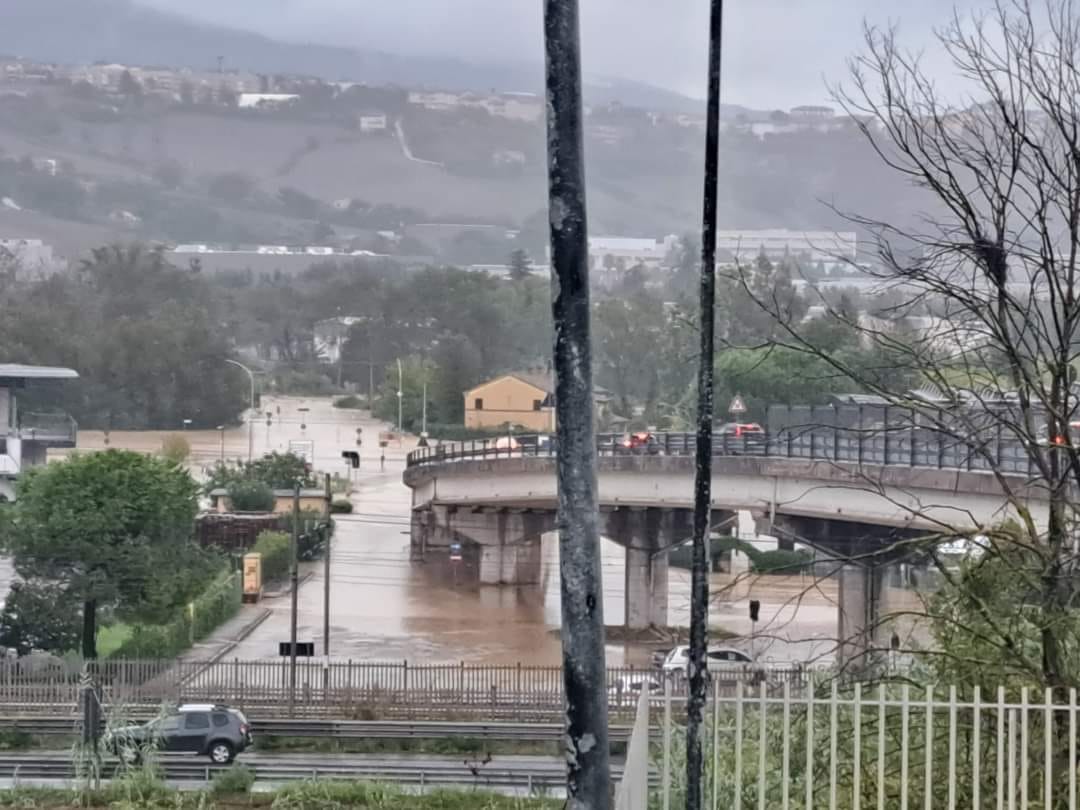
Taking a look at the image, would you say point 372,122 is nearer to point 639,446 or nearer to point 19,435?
point 19,435

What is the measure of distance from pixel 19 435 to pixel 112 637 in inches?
347

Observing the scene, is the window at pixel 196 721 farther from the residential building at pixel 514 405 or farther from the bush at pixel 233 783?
the residential building at pixel 514 405

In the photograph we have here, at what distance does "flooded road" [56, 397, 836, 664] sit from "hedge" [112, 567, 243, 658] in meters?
0.50

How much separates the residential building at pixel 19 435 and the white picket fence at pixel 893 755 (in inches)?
781

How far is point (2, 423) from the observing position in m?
24.3

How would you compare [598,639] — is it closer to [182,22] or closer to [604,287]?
[604,287]

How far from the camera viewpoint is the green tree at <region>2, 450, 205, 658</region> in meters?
15.3

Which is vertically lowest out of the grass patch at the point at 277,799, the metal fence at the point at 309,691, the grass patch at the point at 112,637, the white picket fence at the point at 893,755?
the grass patch at the point at 112,637

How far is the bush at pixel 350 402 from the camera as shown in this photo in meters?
43.3

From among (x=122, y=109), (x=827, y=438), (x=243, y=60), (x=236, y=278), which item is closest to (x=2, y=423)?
(x=827, y=438)

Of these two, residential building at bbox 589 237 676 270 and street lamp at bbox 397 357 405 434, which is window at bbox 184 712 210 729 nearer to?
street lamp at bbox 397 357 405 434

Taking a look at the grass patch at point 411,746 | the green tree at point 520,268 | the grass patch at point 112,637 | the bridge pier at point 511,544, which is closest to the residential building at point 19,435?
the grass patch at point 112,637

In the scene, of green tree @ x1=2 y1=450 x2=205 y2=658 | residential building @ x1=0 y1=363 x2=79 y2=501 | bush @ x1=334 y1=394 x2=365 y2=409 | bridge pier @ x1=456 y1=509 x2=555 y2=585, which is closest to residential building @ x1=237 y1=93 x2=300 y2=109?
bush @ x1=334 y1=394 x2=365 y2=409

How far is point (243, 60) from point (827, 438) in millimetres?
170380
